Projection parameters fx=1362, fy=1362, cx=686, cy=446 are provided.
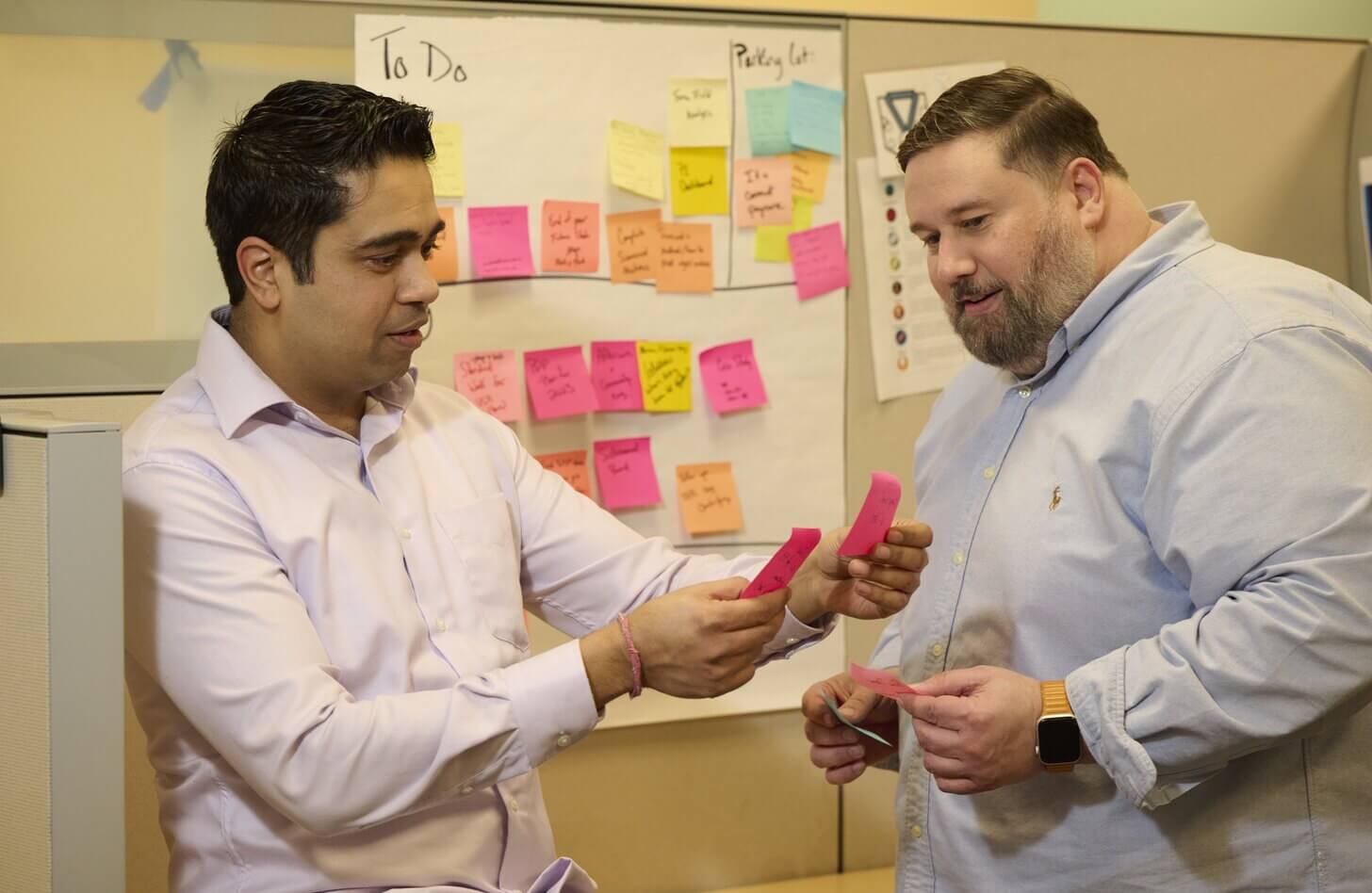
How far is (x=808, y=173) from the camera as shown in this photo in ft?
7.61

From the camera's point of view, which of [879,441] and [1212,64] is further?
[1212,64]

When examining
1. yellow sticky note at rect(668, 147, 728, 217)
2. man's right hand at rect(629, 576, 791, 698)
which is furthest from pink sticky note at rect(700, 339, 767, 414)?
man's right hand at rect(629, 576, 791, 698)

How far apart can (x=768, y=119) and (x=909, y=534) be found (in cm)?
100

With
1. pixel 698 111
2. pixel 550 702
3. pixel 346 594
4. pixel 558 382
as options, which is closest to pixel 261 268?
pixel 346 594

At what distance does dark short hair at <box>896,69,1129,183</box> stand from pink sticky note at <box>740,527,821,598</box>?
0.49 metres

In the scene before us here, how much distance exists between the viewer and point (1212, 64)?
8.32 feet

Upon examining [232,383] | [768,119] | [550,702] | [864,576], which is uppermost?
[768,119]

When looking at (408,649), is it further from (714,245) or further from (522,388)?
(714,245)

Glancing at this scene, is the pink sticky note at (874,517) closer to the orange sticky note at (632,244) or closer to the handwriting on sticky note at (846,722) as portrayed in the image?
the handwriting on sticky note at (846,722)

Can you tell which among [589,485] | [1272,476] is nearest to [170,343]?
[589,485]

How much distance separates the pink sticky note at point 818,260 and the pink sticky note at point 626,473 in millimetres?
389

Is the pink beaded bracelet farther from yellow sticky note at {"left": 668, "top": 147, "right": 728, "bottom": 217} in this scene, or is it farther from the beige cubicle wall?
yellow sticky note at {"left": 668, "top": 147, "right": 728, "bottom": 217}

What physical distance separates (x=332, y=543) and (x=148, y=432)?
9.0 inches

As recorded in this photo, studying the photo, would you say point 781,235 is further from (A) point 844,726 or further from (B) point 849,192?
(A) point 844,726
